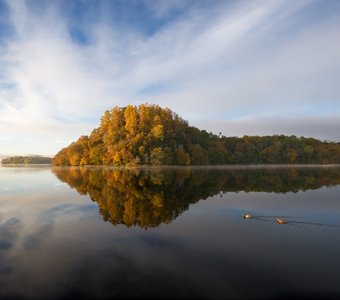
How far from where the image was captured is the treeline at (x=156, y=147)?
10138cm

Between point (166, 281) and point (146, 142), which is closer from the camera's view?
point (166, 281)

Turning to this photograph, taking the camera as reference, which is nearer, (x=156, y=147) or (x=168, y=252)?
(x=168, y=252)

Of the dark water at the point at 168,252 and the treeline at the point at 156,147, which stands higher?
the treeline at the point at 156,147

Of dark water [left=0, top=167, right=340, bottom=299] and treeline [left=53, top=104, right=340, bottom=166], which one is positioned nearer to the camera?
dark water [left=0, top=167, right=340, bottom=299]

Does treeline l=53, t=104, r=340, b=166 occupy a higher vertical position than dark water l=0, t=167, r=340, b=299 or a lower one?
higher

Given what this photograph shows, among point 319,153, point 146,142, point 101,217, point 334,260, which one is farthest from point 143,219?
point 319,153

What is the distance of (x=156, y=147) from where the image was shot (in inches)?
4050

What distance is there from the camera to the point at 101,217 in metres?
18.6

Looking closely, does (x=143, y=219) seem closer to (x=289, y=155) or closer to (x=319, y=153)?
(x=289, y=155)

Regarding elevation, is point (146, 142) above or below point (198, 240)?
above

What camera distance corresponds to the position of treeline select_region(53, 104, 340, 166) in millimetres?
101375

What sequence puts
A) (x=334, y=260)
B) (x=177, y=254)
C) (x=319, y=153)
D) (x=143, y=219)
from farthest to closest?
(x=319, y=153) < (x=143, y=219) < (x=177, y=254) < (x=334, y=260)

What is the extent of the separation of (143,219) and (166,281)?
9016 mm

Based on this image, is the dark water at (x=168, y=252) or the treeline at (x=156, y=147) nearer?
the dark water at (x=168, y=252)
